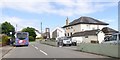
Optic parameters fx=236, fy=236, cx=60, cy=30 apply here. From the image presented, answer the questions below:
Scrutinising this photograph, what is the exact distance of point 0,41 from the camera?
1806 inches

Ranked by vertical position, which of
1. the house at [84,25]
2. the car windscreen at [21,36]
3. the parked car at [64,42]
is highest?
the house at [84,25]

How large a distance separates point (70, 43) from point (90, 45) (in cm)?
2416

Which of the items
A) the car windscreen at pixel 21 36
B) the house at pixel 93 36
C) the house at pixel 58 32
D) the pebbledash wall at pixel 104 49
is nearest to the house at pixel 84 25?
the house at pixel 93 36

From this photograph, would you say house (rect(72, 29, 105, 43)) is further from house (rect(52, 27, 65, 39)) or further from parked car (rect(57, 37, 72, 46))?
house (rect(52, 27, 65, 39))

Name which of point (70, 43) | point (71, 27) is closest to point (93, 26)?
point (71, 27)

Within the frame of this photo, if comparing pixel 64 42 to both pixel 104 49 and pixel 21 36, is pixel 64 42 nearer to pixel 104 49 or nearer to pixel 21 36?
pixel 21 36

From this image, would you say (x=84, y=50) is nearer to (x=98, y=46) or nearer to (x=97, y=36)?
(x=98, y=46)

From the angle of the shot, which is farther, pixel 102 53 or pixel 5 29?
pixel 5 29

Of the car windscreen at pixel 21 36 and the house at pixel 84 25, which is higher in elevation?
the house at pixel 84 25

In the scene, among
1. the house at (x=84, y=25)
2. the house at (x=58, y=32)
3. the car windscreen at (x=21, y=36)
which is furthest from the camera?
the house at (x=58, y=32)

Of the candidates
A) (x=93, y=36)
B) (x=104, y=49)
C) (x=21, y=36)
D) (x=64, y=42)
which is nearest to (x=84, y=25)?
(x=93, y=36)

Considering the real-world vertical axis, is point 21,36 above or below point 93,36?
above

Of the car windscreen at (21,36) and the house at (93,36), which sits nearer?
the car windscreen at (21,36)

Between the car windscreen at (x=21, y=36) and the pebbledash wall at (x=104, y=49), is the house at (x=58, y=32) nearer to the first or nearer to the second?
the car windscreen at (x=21, y=36)
